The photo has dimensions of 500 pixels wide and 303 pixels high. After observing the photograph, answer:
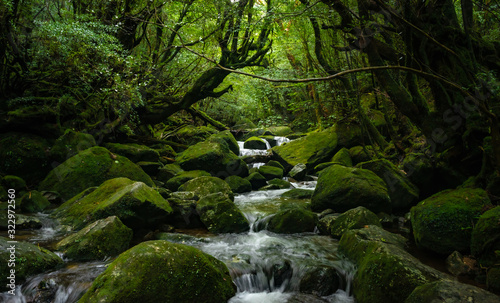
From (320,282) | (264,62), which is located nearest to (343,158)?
(264,62)

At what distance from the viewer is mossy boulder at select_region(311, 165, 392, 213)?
673 centimetres

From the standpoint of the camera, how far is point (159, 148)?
1266 cm

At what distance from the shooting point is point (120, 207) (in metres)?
5.46

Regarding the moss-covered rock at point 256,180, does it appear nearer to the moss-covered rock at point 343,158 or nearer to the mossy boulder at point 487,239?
the moss-covered rock at point 343,158

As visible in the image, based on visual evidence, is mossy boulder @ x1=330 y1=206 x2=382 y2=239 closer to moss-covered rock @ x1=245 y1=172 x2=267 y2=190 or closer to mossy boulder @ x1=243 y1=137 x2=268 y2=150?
moss-covered rock @ x1=245 y1=172 x2=267 y2=190

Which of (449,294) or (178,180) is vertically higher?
(449,294)

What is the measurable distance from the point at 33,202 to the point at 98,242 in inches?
129

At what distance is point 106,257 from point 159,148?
843 centimetres

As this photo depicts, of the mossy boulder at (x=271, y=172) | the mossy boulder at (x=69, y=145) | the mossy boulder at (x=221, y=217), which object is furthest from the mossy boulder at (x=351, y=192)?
the mossy boulder at (x=69, y=145)

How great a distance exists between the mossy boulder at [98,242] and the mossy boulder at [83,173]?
10.0 feet

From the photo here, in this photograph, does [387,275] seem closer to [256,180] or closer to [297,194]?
[297,194]

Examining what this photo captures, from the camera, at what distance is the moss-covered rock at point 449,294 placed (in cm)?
271

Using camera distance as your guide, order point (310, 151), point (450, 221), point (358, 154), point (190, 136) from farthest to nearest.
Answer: point (190, 136) → point (310, 151) → point (358, 154) → point (450, 221)

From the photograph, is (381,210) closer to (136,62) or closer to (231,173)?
(231,173)
